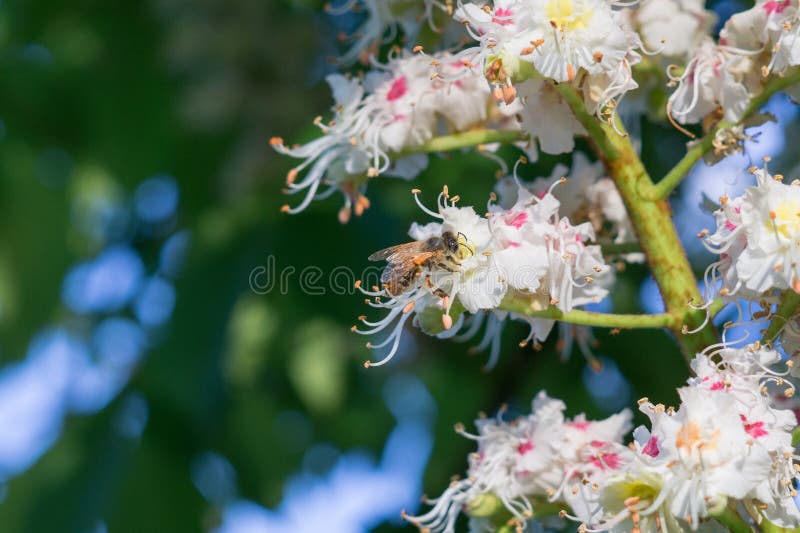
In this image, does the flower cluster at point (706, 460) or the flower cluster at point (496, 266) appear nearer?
the flower cluster at point (706, 460)

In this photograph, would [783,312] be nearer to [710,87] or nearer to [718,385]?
[718,385]

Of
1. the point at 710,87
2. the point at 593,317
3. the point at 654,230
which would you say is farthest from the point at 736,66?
the point at 593,317

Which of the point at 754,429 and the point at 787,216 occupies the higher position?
the point at 787,216

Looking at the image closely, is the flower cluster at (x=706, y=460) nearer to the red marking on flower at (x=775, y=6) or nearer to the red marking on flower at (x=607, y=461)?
the red marking on flower at (x=607, y=461)

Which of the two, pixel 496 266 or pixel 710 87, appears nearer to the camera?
pixel 496 266

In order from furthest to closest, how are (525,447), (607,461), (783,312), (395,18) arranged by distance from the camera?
(395,18) → (525,447) → (607,461) → (783,312)

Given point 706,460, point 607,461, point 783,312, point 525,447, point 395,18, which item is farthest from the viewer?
point 395,18


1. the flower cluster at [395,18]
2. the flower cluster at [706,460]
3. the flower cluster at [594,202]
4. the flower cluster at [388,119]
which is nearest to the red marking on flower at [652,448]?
the flower cluster at [706,460]
